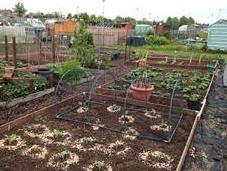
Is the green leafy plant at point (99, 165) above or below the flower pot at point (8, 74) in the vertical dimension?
below

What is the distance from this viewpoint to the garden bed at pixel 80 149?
4.06m

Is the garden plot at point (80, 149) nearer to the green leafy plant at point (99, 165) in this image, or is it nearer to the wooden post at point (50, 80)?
the green leafy plant at point (99, 165)

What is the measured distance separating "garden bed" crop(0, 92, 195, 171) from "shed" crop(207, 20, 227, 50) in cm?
1659

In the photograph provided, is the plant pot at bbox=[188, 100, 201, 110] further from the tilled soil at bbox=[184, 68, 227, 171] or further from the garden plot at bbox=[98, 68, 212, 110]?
the tilled soil at bbox=[184, 68, 227, 171]

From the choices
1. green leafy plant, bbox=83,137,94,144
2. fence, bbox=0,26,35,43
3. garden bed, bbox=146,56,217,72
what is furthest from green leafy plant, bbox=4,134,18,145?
fence, bbox=0,26,35,43

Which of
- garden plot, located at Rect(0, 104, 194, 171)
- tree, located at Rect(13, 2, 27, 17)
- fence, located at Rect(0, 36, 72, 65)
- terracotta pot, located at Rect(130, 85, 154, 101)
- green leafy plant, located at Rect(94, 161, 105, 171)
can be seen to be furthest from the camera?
tree, located at Rect(13, 2, 27, 17)

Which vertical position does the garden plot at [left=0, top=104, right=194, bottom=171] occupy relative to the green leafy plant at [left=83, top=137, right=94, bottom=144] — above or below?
below

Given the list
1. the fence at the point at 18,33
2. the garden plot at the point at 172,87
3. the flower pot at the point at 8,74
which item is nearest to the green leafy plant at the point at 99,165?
the garden plot at the point at 172,87

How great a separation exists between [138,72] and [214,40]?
1274 centimetres

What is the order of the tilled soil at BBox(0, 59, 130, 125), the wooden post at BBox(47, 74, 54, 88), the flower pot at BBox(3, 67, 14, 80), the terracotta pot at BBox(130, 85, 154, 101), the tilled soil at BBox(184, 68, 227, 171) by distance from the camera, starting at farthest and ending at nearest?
the wooden post at BBox(47, 74, 54, 88) < the flower pot at BBox(3, 67, 14, 80) < the terracotta pot at BBox(130, 85, 154, 101) < the tilled soil at BBox(0, 59, 130, 125) < the tilled soil at BBox(184, 68, 227, 171)

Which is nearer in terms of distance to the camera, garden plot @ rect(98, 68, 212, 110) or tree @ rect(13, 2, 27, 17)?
garden plot @ rect(98, 68, 212, 110)

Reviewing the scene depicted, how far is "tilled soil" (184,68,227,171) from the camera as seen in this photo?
4.33 m

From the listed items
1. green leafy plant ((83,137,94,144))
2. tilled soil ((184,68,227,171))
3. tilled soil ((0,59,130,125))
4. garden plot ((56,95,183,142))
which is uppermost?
tilled soil ((0,59,130,125))

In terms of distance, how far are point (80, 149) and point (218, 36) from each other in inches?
735
